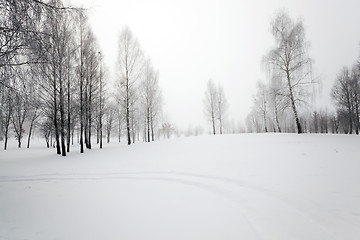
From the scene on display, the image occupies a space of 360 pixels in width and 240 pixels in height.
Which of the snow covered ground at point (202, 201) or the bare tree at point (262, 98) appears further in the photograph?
the bare tree at point (262, 98)

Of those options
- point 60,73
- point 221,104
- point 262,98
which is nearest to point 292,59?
point 221,104

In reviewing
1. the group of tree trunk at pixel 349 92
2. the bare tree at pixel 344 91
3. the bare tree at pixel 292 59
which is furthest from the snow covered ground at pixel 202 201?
the bare tree at pixel 344 91

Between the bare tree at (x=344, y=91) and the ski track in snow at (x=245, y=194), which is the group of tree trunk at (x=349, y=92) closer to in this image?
the bare tree at (x=344, y=91)

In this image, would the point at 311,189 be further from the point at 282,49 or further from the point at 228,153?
the point at 282,49

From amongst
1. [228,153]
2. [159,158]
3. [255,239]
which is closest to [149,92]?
[159,158]

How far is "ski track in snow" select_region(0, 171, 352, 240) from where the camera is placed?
3.29m

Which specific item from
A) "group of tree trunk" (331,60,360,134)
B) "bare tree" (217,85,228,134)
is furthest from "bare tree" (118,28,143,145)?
"group of tree trunk" (331,60,360,134)

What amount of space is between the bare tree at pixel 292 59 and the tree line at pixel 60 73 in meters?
14.6

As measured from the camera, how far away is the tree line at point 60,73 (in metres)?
4.16

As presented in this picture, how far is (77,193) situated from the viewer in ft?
19.0

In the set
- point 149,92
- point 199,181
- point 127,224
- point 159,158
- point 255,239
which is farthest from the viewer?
point 149,92

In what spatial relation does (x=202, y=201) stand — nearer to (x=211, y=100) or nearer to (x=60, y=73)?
(x=60, y=73)

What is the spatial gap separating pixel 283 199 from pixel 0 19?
864cm

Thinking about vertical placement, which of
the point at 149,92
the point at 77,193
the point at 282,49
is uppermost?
the point at 282,49
